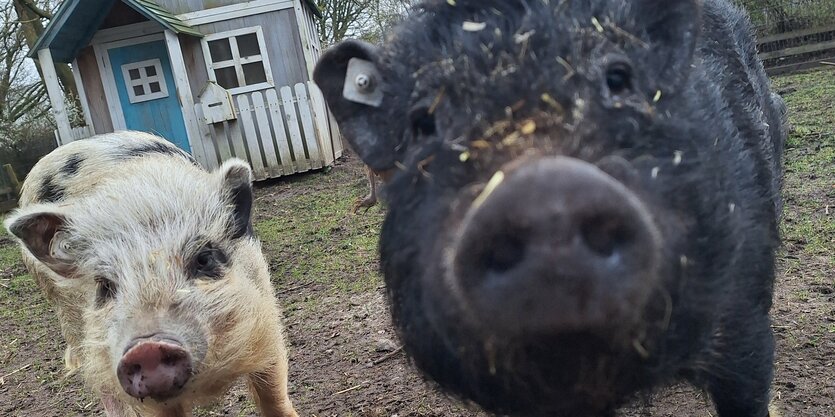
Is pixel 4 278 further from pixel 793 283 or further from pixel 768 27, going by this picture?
pixel 768 27

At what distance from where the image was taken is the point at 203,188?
10.4 feet

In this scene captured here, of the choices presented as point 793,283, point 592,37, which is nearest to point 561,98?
point 592,37

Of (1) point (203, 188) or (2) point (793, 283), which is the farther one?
(2) point (793, 283)

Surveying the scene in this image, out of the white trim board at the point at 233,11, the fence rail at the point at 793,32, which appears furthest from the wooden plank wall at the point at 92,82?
the fence rail at the point at 793,32

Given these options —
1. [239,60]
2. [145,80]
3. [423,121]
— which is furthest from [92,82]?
[423,121]

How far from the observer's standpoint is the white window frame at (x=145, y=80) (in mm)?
10406

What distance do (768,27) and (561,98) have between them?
1533 cm

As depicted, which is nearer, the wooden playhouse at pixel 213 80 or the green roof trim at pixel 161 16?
the green roof trim at pixel 161 16

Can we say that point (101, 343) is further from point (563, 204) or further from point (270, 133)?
point (270, 133)

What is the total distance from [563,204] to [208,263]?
7.37ft

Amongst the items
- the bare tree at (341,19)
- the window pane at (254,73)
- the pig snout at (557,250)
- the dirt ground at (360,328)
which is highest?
the bare tree at (341,19)

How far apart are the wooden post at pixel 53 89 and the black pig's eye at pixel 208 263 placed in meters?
7.91

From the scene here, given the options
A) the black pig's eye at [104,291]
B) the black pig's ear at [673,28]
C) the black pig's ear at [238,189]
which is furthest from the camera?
the black pig's ear at [238,189]

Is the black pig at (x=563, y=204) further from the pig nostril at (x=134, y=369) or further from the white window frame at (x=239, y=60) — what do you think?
the white window frame at (x=239, y=60)
